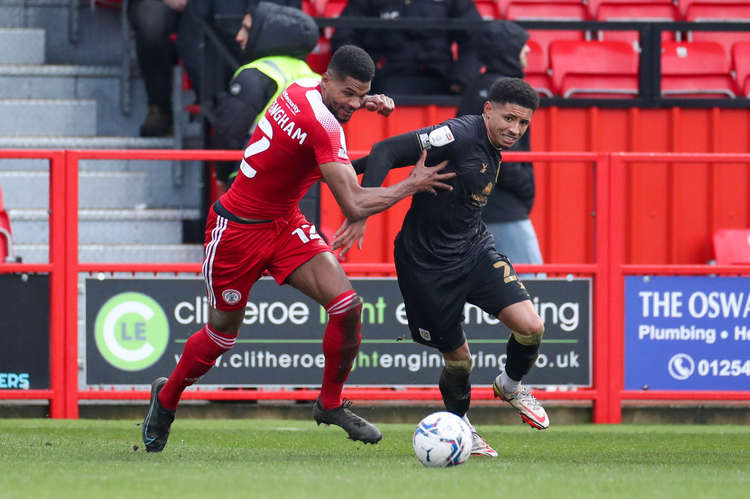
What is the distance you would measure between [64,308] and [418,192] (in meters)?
3.02

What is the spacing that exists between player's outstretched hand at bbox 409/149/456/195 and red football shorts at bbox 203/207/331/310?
65 centimetres

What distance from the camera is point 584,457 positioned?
23.3 ft

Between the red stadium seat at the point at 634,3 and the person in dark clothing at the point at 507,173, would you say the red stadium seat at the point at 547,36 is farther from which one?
the person in dark clothing at the point at 507,173

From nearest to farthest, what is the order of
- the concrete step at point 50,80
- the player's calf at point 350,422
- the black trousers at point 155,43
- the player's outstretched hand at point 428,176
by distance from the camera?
the player's outstretched hand at point 428,176 < the player's calf at point 350,422 < the black trousers at point 155,43 < the concrete step at point 50,80

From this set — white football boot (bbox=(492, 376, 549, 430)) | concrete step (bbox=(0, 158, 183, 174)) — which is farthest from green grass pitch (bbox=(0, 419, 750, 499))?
concrete step (bbox=(0, 158, 183, 174))

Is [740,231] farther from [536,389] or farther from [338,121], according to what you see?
[338,121]

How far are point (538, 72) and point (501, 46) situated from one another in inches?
101

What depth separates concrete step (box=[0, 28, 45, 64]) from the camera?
12195 mm

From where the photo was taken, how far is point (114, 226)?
34.3 feet

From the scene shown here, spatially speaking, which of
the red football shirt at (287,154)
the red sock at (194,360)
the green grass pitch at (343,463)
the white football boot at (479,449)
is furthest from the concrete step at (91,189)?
the white football boot at (479,449)

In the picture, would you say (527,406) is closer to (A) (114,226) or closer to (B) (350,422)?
(B) (350,422)

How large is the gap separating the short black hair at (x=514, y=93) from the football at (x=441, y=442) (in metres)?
1.67

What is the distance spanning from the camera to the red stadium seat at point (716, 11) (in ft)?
40.1

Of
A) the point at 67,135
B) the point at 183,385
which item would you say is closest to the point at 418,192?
the point at 183,385
